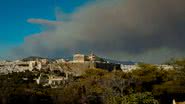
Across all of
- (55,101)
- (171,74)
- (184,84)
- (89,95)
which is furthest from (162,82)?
(55,101)

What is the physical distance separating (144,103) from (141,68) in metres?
43.1

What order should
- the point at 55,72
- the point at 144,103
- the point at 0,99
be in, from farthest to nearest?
1. the point at 55,72
2. the point at 0,99
3. the point at 144,103

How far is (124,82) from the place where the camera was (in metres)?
65.4

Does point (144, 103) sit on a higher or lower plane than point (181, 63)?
lower

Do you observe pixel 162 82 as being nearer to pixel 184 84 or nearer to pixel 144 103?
pixel 184 84

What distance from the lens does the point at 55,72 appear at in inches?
5305

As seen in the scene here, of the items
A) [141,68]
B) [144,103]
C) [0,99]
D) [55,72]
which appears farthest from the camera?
[55,72]

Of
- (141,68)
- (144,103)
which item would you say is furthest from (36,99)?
(144,103)

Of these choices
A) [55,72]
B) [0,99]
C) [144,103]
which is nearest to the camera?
[144,103]

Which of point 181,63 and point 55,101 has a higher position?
point 181,63

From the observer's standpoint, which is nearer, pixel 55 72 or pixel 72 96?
pixel 72 96

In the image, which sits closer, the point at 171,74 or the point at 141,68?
the point at 171,74

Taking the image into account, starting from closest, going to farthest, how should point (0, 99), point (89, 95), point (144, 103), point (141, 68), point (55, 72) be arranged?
point (144, 103) < point (0, 99) < point (89, 95) < point (141, 68) < point (55, 72)

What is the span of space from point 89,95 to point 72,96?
7.51 ft
